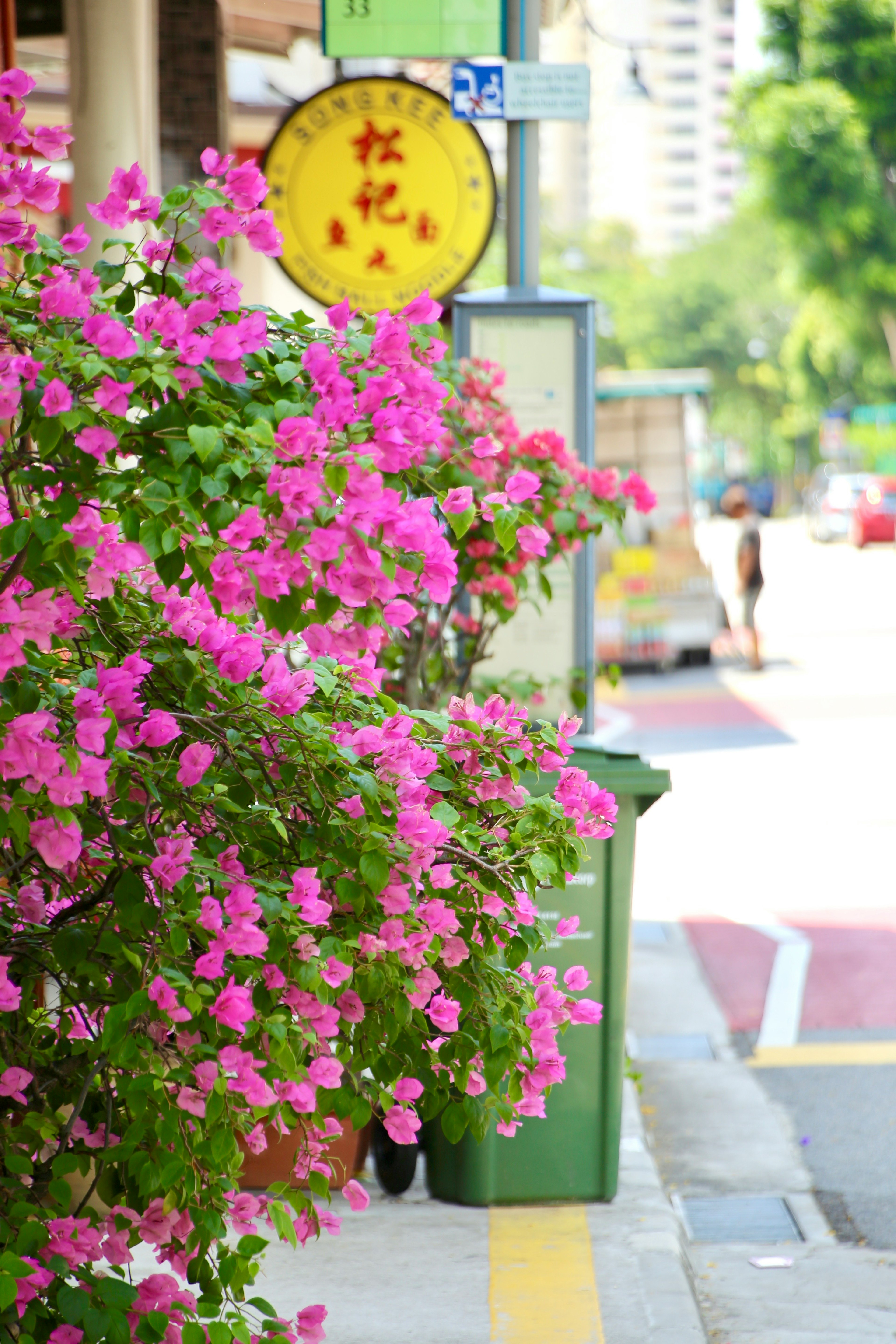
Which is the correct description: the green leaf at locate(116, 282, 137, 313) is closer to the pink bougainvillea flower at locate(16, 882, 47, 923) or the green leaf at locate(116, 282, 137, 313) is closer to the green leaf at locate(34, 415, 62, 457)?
the green leaf at locate(34, 415, 62, 457)

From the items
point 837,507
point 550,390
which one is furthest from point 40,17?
point 837,507

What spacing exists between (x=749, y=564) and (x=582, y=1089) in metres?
13.6

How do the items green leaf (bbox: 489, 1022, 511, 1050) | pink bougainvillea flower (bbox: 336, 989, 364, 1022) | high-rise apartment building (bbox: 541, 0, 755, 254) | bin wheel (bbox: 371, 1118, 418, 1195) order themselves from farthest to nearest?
high-rise apartment building (bbox: 541, 0, 755, 254), bin wheel (bbox: 371, 1118, 418, 1195), green leaf (bbox: 489, 1022, 511, 1050), pink bougainvillea flower (bbox: 336, 989, 364, 1022)

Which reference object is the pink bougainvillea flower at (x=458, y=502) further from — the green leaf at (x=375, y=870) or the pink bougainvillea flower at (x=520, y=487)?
the green leaf at (x=375, y=870)

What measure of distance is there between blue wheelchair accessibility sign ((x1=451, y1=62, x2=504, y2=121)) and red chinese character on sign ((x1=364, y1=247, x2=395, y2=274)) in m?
1.23

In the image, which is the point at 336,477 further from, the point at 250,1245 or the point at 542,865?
the point at 250,1245

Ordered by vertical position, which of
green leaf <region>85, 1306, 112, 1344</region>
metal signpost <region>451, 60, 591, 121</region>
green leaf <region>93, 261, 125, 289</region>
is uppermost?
metal signpost <region>451, 60, 591, 121</region>

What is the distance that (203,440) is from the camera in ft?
5.47

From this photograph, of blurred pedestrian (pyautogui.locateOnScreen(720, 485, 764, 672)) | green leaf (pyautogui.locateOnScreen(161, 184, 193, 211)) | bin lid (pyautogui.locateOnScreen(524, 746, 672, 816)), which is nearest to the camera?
green leaf (pyautogui.locateOnScreen(161, 184, 193, 211))

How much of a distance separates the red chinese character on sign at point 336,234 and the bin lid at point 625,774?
314cm

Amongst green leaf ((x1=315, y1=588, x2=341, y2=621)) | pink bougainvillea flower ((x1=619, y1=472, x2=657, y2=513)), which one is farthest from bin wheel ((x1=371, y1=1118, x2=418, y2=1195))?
green leaf ((x1=315, y1=588, x2=341, y2=621))

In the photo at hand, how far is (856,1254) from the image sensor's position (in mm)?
4359

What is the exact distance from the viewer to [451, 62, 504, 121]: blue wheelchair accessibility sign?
5.17 meters

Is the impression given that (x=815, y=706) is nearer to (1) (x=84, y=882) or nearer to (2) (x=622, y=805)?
(2) (x=622, y=805)
